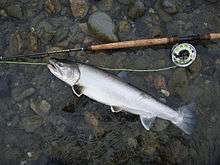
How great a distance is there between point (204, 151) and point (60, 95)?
184 cm

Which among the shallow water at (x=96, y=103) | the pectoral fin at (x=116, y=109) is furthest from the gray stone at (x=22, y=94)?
the pectoral fin at (x=116, y=109)

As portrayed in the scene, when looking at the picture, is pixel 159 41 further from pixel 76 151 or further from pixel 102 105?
pixel 76 151

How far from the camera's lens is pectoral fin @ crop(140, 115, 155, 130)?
16.1 ft

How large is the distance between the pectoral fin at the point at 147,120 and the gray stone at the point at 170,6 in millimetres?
1388

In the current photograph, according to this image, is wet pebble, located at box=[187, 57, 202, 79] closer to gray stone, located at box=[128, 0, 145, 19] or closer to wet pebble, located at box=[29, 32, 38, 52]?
gray stone, located at box=[128, 0, 145, 19]

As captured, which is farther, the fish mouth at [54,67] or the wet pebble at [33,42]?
the wet pebble at [33,42]

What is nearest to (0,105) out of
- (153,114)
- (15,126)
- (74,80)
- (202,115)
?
(15,126)

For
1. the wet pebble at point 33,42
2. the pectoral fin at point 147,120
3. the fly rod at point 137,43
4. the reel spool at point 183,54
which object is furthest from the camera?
the wet pebble at point 33,42

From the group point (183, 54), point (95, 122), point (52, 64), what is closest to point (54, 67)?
point (52, 64)

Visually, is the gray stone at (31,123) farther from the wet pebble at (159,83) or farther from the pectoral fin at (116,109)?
the wet pebble at (159,83)

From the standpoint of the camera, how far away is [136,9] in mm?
5309

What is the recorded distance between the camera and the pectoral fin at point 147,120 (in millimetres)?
4894

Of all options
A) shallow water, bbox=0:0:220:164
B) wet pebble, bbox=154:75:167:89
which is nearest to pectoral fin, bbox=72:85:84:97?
shallow water, bbox=0:0:220:164

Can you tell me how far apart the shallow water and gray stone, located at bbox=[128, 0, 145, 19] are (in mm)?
13
